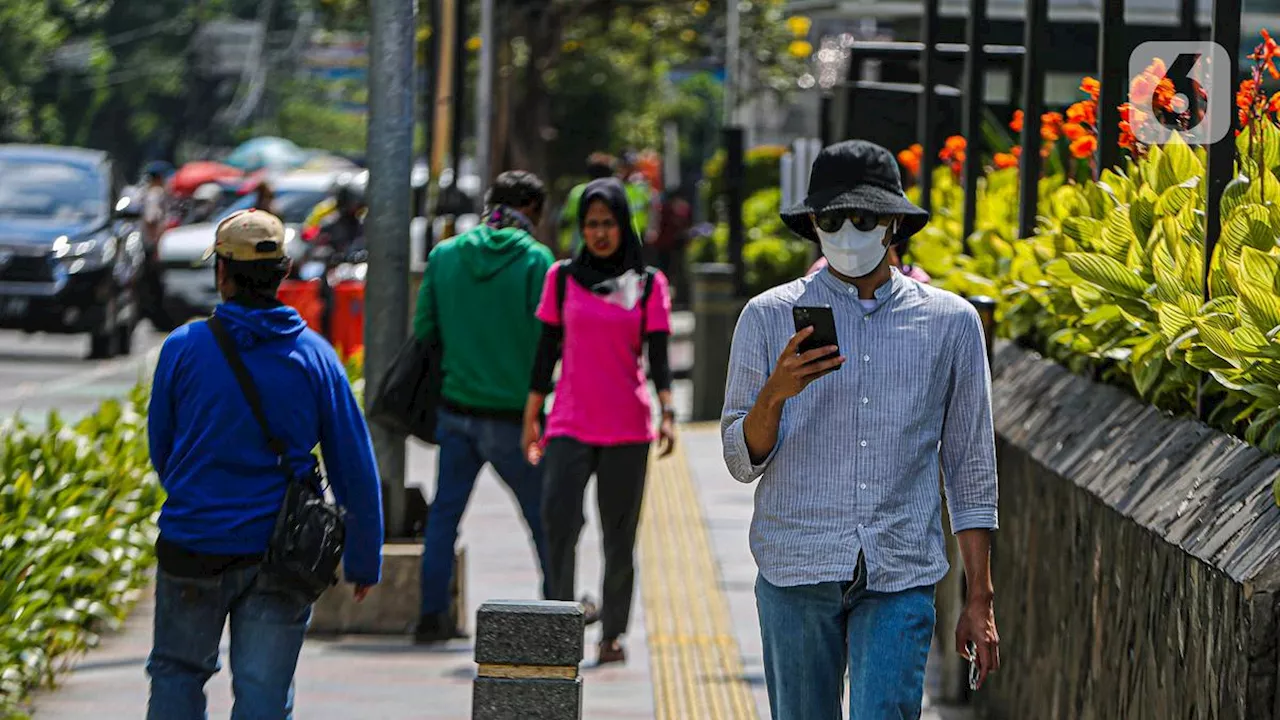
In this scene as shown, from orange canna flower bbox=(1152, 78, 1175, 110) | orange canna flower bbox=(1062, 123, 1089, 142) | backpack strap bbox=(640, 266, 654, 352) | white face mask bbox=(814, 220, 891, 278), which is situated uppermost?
orange canna flower bbox=(1152, 78, 1175, 110)

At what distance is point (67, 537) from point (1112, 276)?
3.74m

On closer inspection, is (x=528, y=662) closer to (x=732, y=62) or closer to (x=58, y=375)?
(x=58, y=375)

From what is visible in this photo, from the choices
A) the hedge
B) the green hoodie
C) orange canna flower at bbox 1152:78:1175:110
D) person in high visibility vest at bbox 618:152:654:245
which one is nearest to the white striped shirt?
the hedge

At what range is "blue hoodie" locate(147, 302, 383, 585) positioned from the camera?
552 cm

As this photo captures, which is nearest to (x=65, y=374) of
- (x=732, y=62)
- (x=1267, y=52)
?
(x=732, y=62)

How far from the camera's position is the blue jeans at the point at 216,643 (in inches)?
217

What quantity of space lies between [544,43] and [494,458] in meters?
25.0

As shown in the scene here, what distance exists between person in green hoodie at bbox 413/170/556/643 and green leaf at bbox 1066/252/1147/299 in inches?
101

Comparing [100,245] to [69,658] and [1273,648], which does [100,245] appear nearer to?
[69,658]

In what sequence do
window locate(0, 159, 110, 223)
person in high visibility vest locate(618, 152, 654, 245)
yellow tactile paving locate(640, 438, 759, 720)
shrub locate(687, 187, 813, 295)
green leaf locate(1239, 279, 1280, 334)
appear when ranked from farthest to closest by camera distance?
1. person in high visibility vest locate(618, 152, 654, 245)
2. window locate(0, 159, 110, 223)
3. shrub locate(687, 187, 813, 295)
4. yellow tactile paving locate(640, 438, 759, 720)
5. green leaf locate(1239, 279, 1280, 334)

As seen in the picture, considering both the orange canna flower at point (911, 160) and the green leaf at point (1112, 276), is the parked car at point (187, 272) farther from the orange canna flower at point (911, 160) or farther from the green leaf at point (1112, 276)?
the green leaf at point (1112, 276)

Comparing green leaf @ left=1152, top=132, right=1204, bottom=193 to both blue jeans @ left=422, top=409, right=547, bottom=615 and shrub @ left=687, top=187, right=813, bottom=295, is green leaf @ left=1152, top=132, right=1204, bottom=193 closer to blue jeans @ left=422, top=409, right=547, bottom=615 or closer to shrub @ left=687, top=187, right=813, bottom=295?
blue jeans @ left=422, top=409, right=547, bottom=615

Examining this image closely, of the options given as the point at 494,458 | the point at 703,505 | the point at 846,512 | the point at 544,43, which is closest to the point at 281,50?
the point at 544,43

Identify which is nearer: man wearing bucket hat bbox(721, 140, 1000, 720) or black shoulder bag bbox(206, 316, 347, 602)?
man wearing bucket hat bbox(721, 140, 1000, 720)
